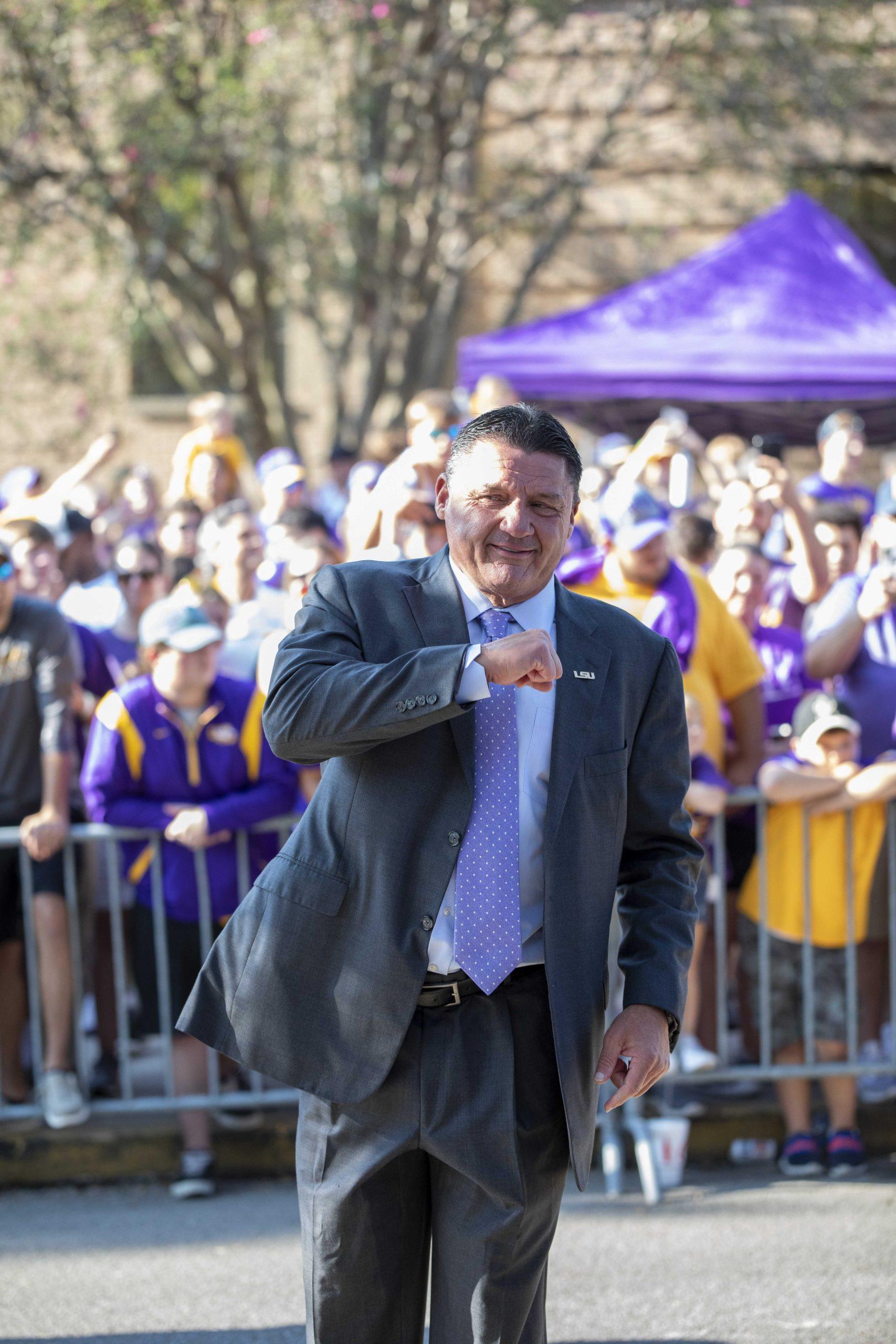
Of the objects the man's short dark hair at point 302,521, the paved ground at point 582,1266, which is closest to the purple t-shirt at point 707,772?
the paved ground at point 582,1266

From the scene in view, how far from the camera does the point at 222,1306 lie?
403cm

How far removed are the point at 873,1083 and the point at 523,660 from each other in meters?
3.73

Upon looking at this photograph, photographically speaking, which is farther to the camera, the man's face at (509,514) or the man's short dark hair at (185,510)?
the man's short dark hair at (185,510)

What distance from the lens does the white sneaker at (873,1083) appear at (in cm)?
521

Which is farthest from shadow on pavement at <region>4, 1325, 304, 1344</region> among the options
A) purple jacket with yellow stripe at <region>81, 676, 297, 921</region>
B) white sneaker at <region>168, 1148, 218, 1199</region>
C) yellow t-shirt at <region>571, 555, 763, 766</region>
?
yellow t-shirt at <region>571, 555, 763, 766</region>

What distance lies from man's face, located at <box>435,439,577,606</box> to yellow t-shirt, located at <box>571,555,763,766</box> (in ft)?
9.34

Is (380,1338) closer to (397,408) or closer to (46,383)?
(397,408)

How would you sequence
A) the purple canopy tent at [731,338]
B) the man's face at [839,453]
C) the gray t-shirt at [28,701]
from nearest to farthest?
the gray t-shirt at [28,701] → the man's face at [839,453] → the purple canopy tent at [731,338]

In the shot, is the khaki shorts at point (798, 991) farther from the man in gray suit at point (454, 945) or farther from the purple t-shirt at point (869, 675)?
the man in gray suit at point (454, 945)

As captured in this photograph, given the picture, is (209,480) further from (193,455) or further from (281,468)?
(281,468)

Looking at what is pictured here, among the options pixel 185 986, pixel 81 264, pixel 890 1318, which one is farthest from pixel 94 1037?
pixel 81 264

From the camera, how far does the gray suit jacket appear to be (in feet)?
8.12

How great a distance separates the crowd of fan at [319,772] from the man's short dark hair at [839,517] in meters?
0.20

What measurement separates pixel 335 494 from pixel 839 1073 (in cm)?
579
